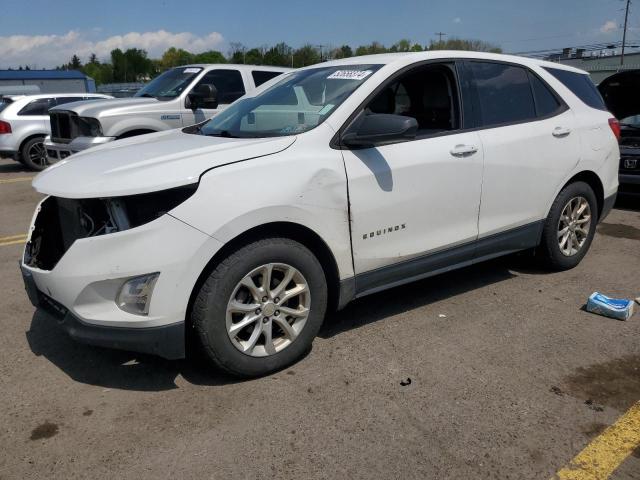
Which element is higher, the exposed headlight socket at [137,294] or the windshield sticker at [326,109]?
the windshield sticker at [326,109]

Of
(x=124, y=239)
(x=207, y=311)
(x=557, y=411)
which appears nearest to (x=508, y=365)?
(x=557, y=411)

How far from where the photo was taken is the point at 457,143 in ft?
12.8

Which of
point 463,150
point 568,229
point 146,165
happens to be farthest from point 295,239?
point 568,229

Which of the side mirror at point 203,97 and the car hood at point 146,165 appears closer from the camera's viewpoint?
the car hood at point 146,165

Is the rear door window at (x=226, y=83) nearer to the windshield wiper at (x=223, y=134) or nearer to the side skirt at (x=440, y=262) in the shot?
the windshield wiper at (x=223, y=134)

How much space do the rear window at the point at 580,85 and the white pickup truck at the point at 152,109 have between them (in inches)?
159

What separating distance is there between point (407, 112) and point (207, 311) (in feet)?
7.35

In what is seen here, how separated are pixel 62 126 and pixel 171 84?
176 centimetres

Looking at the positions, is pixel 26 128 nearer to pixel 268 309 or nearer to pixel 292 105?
pixel 292 105

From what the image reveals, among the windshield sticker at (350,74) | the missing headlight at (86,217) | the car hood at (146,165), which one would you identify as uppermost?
the windshield sticker at (350,74)

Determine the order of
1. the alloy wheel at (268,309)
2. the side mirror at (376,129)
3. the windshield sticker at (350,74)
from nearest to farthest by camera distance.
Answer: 1. the alloy wheel at (268,309)
2. the side mirror at (376,129)
3. the windshield sticker at (350,74)

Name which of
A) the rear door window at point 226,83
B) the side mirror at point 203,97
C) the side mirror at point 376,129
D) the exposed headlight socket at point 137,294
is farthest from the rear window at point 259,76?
the exposed headlight socket at point 137,294

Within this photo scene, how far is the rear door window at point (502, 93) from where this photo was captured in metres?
4.17

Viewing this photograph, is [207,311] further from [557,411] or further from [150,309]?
[557,411]
